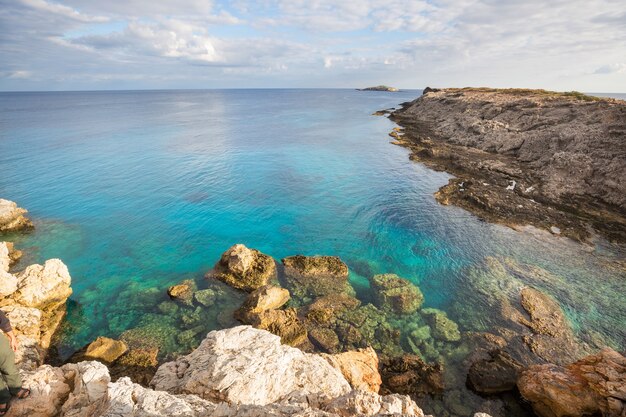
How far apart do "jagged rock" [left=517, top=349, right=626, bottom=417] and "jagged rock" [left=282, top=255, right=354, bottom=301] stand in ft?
38.6

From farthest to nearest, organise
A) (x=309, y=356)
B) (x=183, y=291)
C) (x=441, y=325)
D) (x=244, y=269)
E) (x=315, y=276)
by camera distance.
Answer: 1. (x=315, y=276)
2. (x=244, y=269)
3. (x=183, y=291)
4. (x=441, y=325)
5. (x=309, y=356)

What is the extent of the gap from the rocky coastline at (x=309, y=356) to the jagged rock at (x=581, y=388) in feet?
0.15

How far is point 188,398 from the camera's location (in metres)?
9.99

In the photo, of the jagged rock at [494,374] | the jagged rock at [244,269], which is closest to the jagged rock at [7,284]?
the jagged rock at [244,269]

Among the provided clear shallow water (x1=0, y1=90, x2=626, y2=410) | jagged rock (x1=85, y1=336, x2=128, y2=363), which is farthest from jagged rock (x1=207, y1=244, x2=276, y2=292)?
jagged rock (x1=85, y1=336, x2=128, y2=363)

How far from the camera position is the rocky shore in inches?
1344

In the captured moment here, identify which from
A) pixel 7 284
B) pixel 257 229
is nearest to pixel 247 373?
pixel 7 284

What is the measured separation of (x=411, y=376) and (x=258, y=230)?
68.0 ft

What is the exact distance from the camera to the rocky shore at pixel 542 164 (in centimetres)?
3412

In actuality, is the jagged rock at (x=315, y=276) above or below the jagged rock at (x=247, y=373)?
below

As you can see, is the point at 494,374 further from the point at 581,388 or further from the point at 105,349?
the point at 105,349

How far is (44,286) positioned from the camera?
65.3 ft

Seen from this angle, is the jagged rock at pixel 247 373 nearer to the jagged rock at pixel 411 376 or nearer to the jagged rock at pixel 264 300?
the jagged rock at pixel 411 376

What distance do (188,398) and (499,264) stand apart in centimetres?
2593
